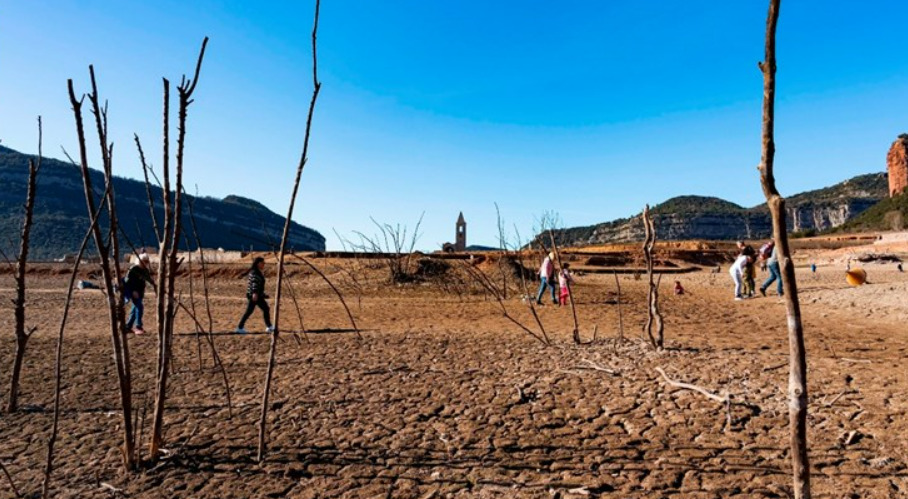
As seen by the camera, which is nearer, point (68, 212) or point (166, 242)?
point (166, 242)

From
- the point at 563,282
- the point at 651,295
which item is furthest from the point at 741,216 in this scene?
the point at 651,295

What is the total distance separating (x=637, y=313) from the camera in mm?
10859

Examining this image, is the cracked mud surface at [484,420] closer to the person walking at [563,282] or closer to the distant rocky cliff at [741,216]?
the person walking at [563,282]

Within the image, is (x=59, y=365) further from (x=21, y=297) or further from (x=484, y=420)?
(x=484, y=420)

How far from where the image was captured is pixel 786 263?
5.89 ft

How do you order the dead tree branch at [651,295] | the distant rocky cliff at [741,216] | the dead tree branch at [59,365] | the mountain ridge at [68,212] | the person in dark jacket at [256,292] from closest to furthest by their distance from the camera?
A: the dead tree branch at [59,365], the dead tree branch at [651,295], the person in dark jacket at [256,292], the mountain ridge at [68,212], the distant rocky cliff at [741,216]

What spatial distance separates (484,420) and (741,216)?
351 feet

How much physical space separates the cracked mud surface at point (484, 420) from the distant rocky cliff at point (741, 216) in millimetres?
82244

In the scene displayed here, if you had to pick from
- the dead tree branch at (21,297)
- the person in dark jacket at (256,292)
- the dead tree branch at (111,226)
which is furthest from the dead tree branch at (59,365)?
the person in dark jacket at (256,292)

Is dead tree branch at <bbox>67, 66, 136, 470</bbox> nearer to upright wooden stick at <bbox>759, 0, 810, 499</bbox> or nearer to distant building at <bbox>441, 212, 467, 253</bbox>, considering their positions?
upright wooden stick at <bbox>759, 0, 810, 499</bbox>

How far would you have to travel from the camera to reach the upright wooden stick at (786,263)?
70.7 inches

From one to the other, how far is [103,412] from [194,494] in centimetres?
219

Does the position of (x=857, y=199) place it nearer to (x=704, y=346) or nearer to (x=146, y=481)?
(x=704, y=346)

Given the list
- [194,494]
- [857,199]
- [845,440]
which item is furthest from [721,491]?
[857,199]
